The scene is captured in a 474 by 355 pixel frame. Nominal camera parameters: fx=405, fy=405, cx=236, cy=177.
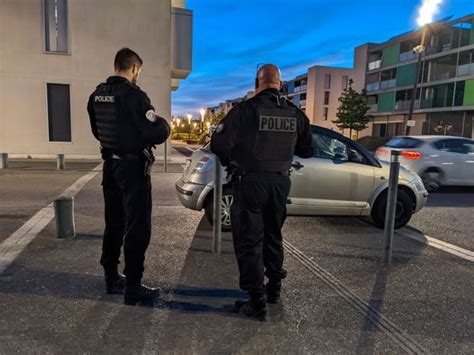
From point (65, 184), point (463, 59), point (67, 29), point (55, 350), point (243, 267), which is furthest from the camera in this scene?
point (463, 59)

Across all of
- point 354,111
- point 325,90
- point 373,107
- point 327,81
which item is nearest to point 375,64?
point 373,107

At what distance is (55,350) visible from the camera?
2.77 metres

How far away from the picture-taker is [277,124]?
3246 mm

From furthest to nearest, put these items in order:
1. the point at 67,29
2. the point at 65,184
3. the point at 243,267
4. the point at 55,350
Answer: the point at 67,29 → the point at 65,184 → the point at 243,267 → the point at 55,350

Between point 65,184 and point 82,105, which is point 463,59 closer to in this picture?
point 82,105

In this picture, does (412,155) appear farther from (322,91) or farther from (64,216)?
(322,91)

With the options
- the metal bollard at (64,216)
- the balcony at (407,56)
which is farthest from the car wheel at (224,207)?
the balcony at (407,56)

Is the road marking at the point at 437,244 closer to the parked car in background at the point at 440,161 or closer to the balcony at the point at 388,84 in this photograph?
the parked car in background at the point at 440,161

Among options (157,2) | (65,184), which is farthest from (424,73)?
(65,184)

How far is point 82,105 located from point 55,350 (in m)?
14.1

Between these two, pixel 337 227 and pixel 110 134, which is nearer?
pixel 110 134

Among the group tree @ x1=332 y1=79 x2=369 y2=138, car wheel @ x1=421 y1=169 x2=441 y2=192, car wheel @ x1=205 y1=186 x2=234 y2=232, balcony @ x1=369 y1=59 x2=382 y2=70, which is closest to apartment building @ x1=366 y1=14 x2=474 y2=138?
balcony @ x1=369 y1=59 x2=382 y2=70

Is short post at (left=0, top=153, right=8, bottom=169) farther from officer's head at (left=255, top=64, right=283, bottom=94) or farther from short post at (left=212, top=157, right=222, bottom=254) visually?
officer's head at (left=255, top=64, right=283, bottom=94)

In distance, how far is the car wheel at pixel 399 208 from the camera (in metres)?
6.22
